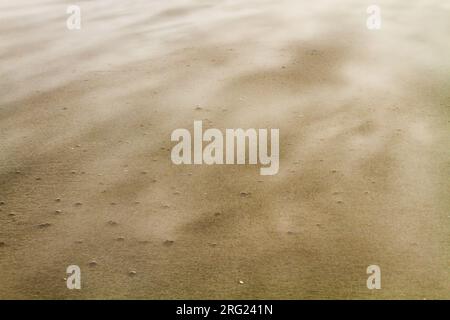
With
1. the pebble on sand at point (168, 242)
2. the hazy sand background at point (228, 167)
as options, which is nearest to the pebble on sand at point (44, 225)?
the hazy sand background at point (228, 167)

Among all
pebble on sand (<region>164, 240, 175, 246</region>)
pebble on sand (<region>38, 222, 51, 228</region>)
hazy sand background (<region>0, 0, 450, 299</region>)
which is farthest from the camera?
pebble on sand (<region>38, 222, 51, 228</region>)

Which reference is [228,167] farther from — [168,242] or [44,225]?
[44,225]

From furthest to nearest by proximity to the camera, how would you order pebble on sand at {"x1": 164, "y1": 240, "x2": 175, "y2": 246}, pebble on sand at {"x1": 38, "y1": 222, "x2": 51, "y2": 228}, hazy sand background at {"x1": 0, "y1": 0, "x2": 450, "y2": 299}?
pebble on sand at {"x1": 38, "y1": 222, "x2": 51, "y2": 228}
pebble on sand at {"x1": 164, "y1": 240, "x2": 175, "y2": 246}
hazy sand background at {"x1": 0, "y1": 0, "x2": 450, "y2": 299}

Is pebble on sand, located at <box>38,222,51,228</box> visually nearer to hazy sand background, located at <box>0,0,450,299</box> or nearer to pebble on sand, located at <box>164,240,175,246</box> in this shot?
hazy sand background, located at <box>0,0,450,299</box>

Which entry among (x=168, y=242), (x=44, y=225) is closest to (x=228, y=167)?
(x=168, y=242)

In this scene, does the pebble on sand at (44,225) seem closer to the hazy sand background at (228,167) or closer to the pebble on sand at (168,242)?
the hazy sand background at (228,167)

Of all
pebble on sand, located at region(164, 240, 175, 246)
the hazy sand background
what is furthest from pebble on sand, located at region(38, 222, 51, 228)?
pebble on sand, located at region(164, 240, 175, 246)

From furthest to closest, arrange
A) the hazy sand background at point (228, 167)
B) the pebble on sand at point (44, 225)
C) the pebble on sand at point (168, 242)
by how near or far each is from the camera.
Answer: the pebble on sand at point (44, 225) < the pebble on sand at point (168, 242) < the hazy sand background at point (228, 167)

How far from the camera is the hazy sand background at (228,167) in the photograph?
121 inches

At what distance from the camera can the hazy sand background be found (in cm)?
307

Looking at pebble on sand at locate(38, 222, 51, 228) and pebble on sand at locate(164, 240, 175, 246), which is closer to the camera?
pebble on sand at locate(164, 240, 175, 246)
